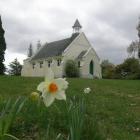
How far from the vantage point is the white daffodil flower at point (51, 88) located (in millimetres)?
2555

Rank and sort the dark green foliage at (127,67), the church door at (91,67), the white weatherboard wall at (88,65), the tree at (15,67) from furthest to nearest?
1. the tree at (15,67)
2. the church door at (91,67)
3. the white weatherboard wall at (88,65)
4. the dark green foliage at (127,67)

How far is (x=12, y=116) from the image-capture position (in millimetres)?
2635

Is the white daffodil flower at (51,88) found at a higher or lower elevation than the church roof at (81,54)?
lower

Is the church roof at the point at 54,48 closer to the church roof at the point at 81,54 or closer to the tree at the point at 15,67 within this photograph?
the church roof at the point at 81,54

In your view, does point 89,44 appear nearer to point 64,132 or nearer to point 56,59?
point 56,59

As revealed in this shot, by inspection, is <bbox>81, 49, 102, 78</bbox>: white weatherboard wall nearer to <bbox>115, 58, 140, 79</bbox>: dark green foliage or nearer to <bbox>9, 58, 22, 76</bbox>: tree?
<bbox>115, 58, 140, 79</bbox>: dark green foliage

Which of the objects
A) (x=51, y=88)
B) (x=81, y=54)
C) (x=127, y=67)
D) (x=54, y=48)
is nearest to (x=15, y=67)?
(x=54, y=48)

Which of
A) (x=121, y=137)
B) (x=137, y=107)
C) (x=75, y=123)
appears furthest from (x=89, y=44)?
(x=75, y=123)

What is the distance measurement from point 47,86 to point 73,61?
184 ft

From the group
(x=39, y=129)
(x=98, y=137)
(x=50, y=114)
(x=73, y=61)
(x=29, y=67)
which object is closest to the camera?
(x=98, y=137)

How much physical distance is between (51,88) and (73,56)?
59979 millimetres

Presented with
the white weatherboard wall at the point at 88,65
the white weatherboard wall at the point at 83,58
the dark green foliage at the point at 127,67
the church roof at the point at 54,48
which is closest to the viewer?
the dark green foliage at the point at 127,67

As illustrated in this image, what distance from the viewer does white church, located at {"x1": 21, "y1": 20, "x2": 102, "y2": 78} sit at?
198ft

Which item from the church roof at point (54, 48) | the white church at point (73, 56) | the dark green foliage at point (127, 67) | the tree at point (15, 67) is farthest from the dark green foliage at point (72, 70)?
the tree at point (15, 67)
